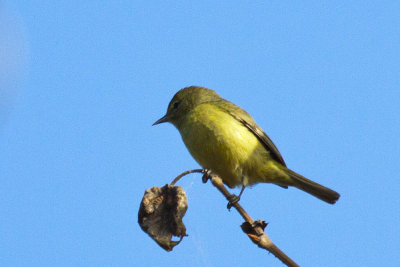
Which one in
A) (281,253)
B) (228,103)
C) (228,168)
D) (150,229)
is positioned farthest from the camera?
(228,103)

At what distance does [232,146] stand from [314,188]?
1.05m

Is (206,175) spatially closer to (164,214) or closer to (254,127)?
(164,214)

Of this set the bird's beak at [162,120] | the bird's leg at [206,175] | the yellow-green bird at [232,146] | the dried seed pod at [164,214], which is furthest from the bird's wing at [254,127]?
the dried seed pod at [164,214]

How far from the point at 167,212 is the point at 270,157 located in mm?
2716

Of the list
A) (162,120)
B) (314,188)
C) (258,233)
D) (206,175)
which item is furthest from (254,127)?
(258,233)

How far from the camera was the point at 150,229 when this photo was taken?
3.04 meters

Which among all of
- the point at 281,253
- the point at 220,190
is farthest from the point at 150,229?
the point at 281,253

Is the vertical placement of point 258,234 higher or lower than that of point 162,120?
lower

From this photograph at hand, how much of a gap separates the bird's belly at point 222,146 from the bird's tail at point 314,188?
1.37 ft

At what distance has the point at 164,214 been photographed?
3113 mm

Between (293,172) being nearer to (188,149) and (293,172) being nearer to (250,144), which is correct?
(250,144)

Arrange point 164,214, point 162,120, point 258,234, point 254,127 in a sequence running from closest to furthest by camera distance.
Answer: point 258,234 → point 164,214 → point 254,127 → point 162,120

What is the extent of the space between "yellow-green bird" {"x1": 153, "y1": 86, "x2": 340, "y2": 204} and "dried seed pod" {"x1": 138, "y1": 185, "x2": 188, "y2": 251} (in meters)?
2.03

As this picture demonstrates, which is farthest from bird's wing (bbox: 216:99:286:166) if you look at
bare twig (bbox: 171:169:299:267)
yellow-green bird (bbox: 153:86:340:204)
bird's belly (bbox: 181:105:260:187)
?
bare twig (bbox: 171:169:299:267)
